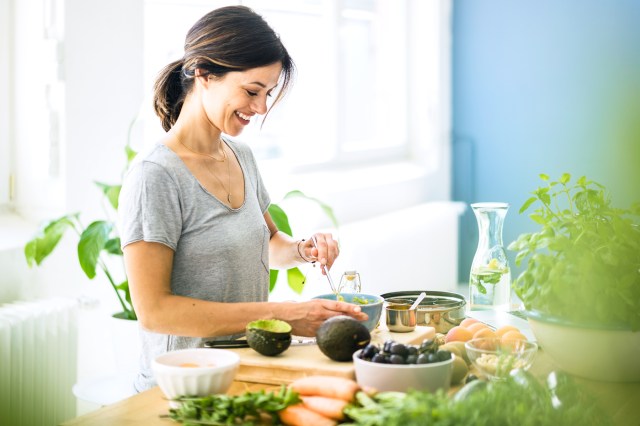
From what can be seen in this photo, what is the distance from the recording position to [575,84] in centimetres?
59

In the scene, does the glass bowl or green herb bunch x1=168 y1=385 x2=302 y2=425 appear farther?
the glass bowl

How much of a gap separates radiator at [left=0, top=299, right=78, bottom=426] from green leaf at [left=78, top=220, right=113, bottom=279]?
0.68ft

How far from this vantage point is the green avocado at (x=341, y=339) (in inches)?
50.4

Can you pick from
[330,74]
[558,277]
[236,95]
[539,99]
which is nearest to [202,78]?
[236,95]

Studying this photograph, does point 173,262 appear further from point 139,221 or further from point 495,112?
point 495,112

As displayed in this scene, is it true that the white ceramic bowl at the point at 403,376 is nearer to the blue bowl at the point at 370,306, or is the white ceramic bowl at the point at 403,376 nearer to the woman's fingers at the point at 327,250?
the blue bowl at the point at 370,306

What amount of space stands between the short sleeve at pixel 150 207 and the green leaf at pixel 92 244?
0.71 meters

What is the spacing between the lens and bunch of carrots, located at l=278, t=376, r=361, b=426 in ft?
3.56

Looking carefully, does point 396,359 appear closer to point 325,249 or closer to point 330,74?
point 325,249

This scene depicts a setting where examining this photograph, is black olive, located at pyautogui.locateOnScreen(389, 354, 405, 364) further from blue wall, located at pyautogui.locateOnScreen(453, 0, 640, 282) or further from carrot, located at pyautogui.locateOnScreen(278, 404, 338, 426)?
blue wall, located at pyautogui.locateOnScreen(453, 0, 640, 282)

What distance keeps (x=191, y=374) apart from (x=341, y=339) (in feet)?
0.86

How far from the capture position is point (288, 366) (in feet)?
4.22

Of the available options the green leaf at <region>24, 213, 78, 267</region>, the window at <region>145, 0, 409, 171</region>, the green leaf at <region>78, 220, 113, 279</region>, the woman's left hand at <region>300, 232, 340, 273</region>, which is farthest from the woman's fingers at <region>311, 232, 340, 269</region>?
the window at <region>145, 0, 409, 171</region>

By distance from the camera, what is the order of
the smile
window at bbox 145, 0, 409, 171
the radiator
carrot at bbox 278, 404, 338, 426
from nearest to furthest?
carrot at bbox 278, 404, 338, 426 < the smile < the radiator < window at bbox 145, 0, 409, 171
